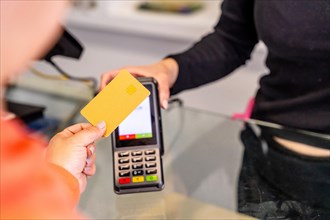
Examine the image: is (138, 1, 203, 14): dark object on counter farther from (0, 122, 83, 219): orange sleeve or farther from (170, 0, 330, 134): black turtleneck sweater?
(0, 122, 83, 219): orange sleeve

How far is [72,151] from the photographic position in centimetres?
51

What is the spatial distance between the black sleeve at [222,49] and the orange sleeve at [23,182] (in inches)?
18.3

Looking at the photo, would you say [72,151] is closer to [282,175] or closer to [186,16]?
[282,175]

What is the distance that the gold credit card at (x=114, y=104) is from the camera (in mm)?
565

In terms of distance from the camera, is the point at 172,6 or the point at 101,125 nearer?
the point at 101,125

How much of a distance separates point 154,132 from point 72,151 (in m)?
0.18

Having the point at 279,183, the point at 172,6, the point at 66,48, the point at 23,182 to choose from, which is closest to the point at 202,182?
the point at 279,183

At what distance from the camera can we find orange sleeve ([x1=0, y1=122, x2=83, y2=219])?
318 mm

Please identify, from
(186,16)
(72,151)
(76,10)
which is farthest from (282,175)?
(76,10)

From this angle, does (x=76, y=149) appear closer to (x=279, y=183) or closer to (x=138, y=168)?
(x=138, y=168)

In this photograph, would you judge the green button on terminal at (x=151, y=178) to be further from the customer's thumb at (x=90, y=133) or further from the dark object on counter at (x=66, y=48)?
the dark object on counter at (x=66, y=48)

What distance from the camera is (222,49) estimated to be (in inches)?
33.1

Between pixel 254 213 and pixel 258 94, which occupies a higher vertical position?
pixel 258 94

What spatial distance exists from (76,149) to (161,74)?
25cm
